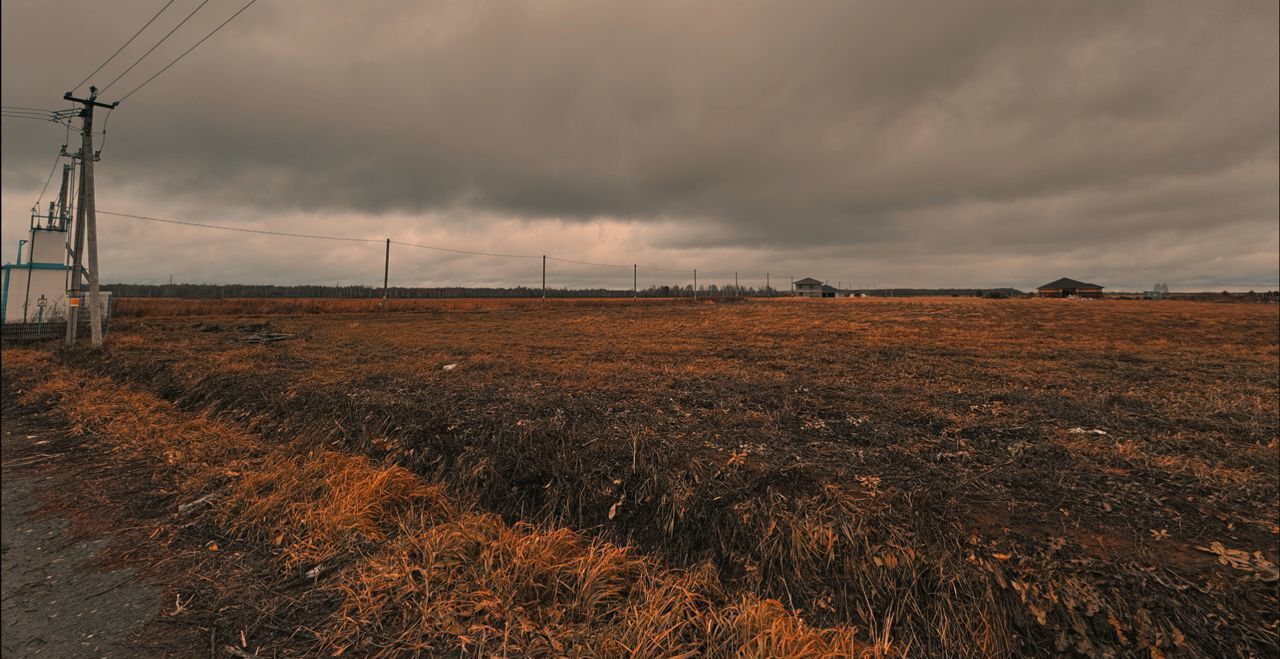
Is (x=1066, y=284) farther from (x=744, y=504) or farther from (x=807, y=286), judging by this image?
(x=744, y=504)

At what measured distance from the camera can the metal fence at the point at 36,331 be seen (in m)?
17.1

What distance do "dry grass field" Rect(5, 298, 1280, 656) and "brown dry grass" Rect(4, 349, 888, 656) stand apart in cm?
2

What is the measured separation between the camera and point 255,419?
7.12m

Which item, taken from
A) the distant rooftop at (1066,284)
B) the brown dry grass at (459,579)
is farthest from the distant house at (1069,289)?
the brown dry grass at (459,579)

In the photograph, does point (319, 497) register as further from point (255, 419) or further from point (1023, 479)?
point (1023, 479)

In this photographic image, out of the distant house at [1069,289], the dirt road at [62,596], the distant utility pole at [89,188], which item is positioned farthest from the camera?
the distant house at [1069,289]

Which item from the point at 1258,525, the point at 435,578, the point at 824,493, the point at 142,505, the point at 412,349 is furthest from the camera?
the point at 412,349

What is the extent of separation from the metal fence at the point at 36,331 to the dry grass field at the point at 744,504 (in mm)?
12670

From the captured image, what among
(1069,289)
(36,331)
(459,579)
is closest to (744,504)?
(459,579)

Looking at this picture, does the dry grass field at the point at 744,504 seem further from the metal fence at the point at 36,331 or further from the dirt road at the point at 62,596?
the metal fence at the point at 36,331

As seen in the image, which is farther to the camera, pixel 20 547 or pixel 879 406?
pixel 879 406

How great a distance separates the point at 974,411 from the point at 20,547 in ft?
35.3

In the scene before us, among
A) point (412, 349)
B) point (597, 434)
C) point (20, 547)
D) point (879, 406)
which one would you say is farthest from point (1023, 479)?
point (412, 349)

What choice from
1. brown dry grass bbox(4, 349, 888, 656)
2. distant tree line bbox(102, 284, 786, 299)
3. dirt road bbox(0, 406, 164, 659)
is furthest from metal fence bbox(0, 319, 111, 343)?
distant tree line bbox(102, 284, 786, 299)
